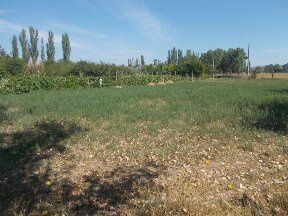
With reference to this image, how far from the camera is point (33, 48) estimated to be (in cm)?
6544

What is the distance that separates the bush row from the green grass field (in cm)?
1675

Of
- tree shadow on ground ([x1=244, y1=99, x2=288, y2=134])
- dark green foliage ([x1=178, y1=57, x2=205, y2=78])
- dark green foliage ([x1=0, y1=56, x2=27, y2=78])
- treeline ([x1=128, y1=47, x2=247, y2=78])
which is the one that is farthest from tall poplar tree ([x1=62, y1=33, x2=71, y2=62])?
tree shadow on ground ([x1=244, y1=99, x2=288, y2=134])

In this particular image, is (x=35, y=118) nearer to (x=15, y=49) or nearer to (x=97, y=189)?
(x=97, y=189)

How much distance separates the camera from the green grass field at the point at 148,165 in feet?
15.6

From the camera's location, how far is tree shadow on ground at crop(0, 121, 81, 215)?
5.05 meters

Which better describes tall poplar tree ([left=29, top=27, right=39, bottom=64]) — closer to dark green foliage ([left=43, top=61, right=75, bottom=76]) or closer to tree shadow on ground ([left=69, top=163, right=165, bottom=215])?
dark green foliage ([left=43, top=61, right=75, bottom=76])

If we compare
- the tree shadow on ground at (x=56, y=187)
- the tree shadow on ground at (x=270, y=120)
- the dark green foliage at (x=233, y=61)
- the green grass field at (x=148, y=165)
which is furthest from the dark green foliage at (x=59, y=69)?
the dark green foliage at (x=233, y=61)

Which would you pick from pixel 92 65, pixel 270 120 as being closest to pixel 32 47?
pixel 92 65

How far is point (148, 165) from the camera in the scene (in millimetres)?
6355

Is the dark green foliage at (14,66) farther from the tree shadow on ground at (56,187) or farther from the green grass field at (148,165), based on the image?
the tree shadow on ground at (56,187)

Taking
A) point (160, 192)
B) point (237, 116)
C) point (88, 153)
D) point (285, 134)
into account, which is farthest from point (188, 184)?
point (237, 116)

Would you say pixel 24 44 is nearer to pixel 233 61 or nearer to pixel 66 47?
pixel 66 47

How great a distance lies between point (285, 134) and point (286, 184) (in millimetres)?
3324

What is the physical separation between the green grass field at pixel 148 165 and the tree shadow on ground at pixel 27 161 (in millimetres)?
20
